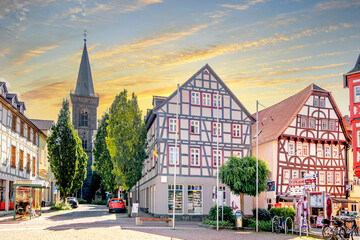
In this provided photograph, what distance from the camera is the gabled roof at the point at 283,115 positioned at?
4506 cm

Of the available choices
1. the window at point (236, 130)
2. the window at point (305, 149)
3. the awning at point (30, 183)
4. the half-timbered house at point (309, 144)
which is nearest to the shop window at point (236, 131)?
the window at point (236, 130)

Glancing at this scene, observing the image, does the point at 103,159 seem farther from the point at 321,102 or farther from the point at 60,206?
the point at 321,102

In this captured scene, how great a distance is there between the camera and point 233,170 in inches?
1142

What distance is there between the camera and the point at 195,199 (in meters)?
36.9

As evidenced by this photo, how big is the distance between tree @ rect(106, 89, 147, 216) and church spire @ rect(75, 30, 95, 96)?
65.8 metres

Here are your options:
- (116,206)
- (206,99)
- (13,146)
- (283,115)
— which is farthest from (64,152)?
(283,115)

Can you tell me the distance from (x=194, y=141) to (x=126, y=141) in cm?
601

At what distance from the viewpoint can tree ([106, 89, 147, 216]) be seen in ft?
122

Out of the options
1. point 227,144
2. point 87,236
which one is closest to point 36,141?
point 227,144

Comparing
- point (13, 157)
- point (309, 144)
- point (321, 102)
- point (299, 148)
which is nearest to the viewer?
point (13, 157)

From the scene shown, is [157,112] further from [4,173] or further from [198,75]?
[4,173]

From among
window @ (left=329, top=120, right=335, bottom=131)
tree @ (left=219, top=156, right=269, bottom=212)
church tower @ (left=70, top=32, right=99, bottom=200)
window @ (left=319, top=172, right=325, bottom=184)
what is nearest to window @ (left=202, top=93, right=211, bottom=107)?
tree @ (left=219, top=156, right=269, bottom=212)

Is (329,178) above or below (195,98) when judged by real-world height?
below

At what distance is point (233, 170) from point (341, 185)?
22582mm
